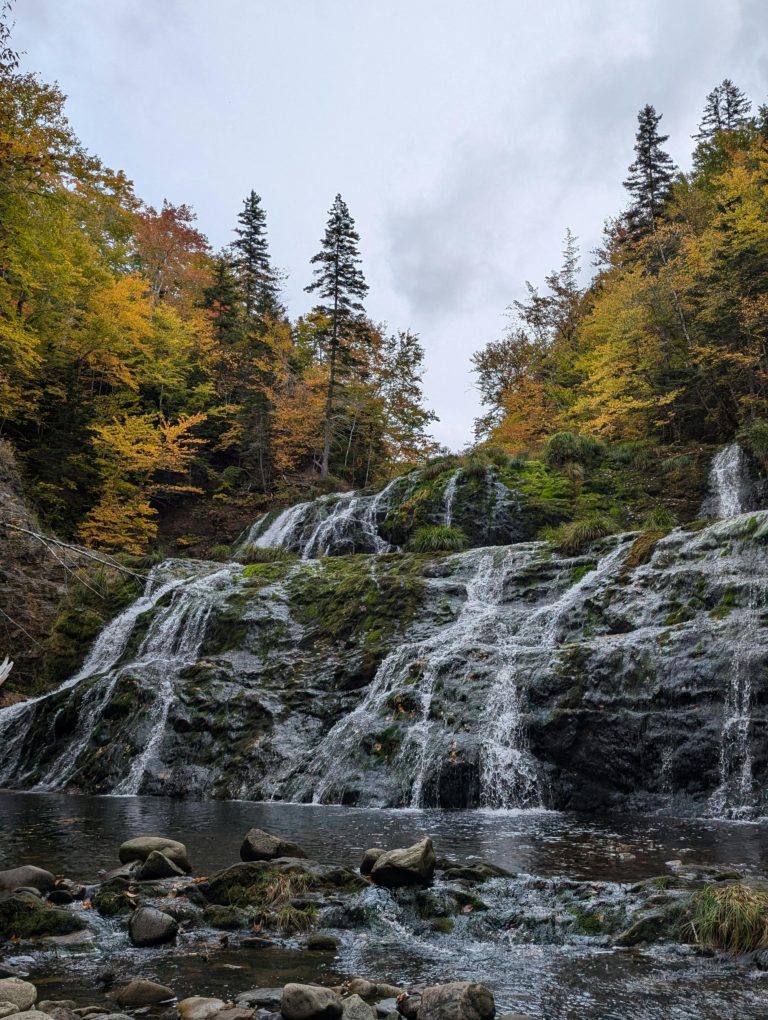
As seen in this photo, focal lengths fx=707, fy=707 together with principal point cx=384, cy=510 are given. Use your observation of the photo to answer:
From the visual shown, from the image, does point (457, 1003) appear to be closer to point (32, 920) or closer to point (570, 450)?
point (32, 920)

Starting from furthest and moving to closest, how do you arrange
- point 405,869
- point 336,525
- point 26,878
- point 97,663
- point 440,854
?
point 336,525, point 97,663, point 440,854, point 26,878, point 405,869

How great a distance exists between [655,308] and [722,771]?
19.8m

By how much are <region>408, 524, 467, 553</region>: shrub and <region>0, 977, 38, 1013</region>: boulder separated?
1549 centimetres

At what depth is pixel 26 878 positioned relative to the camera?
6.19 metres

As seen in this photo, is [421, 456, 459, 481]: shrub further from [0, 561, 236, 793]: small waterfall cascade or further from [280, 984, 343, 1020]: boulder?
[280, 984, 343, 1020]: boulder

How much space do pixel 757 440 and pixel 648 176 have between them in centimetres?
2218

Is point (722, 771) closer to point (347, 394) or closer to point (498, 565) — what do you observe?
point (498, 565)

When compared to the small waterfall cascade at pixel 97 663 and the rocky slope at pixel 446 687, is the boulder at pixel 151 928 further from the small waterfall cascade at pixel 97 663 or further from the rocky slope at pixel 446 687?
the small waterfall cascade at pixel 97 663

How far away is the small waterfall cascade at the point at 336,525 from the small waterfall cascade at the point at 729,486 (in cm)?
915

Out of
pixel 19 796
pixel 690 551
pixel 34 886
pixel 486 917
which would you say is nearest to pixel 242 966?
pixel 486 917

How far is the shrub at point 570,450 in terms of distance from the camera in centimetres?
2319

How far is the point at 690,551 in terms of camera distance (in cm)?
1324

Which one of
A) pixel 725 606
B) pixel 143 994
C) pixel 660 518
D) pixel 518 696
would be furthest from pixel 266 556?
pixel 143 994

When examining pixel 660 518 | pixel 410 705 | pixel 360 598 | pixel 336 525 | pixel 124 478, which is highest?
pixel 124 478
